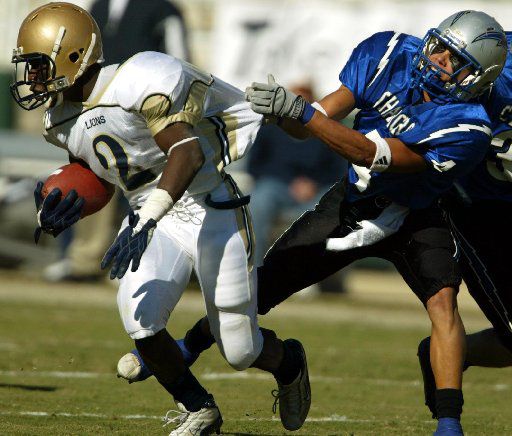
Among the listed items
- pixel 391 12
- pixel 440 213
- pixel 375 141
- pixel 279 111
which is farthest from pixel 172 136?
pixel 391 12

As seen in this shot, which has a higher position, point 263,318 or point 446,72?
point 446,72

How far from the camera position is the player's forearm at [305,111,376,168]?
494 cm

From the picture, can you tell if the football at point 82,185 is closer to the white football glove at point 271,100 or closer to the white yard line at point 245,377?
the white football glove at point 271,100

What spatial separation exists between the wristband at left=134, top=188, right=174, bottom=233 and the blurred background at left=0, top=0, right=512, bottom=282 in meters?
6.25

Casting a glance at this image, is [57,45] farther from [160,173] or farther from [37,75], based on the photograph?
[160,173]

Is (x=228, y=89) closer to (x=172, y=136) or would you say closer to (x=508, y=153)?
(x=172, y=136)

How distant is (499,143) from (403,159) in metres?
0.62

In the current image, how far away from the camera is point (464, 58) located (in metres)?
5.10

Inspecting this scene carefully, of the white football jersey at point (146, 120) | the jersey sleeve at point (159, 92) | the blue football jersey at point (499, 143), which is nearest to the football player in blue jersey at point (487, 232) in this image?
the blue football jersey at point (499, 143)

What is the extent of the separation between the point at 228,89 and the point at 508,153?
124cm

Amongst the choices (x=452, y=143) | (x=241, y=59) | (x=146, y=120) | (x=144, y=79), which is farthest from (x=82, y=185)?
(x=241, y=59)

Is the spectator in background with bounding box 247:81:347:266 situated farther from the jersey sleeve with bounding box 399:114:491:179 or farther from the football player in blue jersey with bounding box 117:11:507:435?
the jersey sleeve with bounding box 399:114:491:179

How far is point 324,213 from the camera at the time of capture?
5570 millimetres

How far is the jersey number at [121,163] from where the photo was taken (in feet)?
16.1
